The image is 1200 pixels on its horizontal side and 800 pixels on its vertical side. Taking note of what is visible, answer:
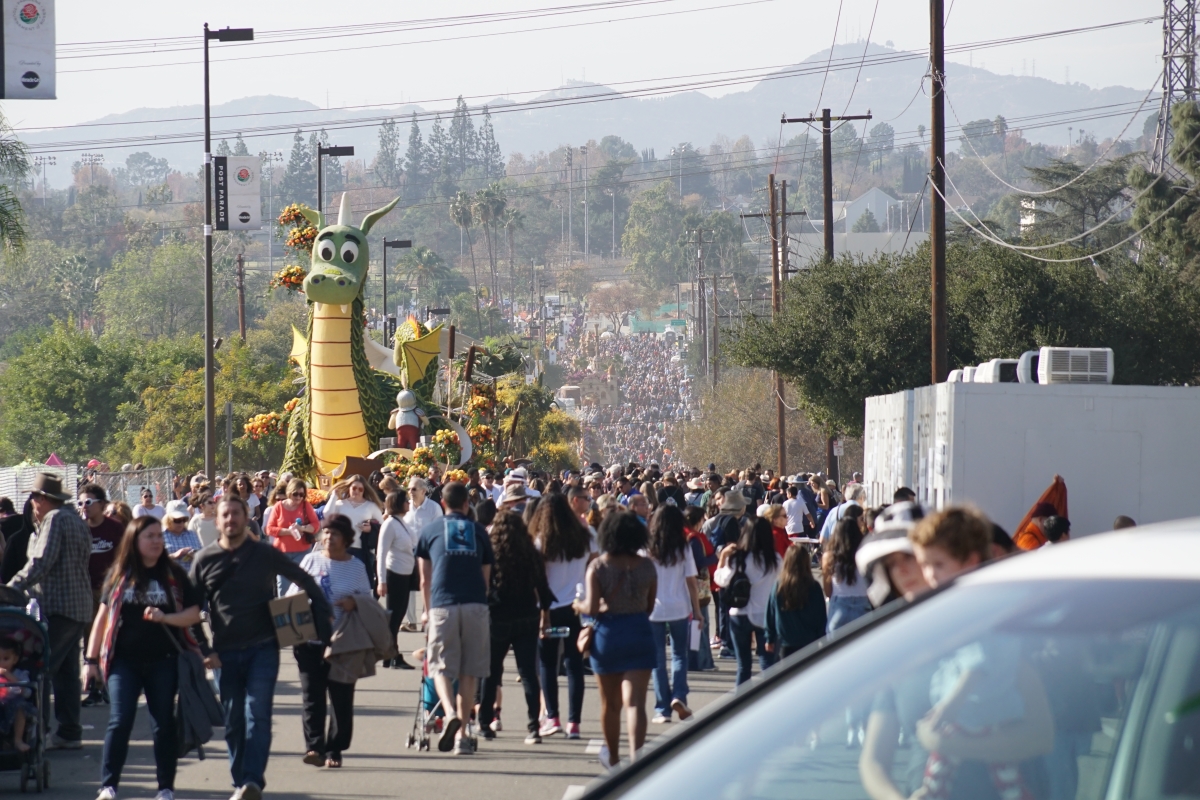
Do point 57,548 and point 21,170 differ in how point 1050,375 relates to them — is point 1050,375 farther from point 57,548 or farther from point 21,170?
point 21,170

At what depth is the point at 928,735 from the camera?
2.80 meters

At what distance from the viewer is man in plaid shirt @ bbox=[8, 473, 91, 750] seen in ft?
32.9

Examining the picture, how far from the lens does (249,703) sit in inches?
323

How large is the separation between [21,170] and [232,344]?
3878 cm

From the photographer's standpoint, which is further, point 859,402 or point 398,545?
point 859,402

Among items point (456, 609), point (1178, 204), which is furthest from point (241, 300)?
point (456, 609)

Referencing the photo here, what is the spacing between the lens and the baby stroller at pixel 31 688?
869 cm

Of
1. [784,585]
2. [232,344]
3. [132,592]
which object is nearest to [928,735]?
[132,592]

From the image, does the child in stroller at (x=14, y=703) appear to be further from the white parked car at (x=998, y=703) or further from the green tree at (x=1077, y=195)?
the green tree at (x=1077, y=195)

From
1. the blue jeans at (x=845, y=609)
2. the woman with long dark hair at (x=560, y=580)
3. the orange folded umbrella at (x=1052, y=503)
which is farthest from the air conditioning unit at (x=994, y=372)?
the blue jeans at (x=845, y=609)

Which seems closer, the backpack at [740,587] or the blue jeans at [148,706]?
the blue jeans at [148,706]

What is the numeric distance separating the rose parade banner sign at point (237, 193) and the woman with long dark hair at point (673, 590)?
21.2 m

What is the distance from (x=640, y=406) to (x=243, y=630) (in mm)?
121980

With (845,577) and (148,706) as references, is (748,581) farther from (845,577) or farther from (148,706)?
(148,706)
